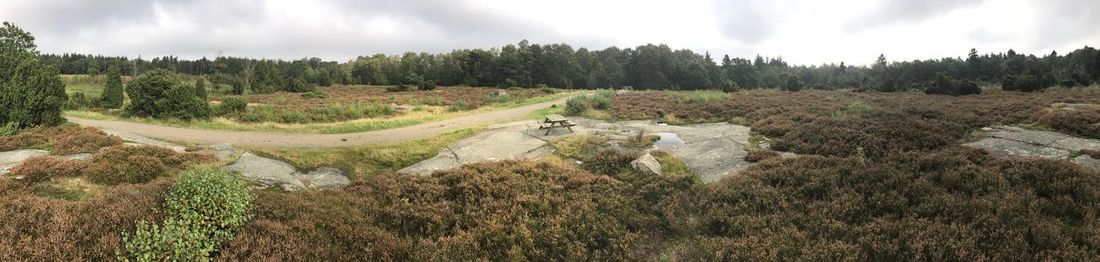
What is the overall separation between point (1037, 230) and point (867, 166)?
4282 mm

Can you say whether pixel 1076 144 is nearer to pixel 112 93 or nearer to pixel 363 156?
pixel 363 156

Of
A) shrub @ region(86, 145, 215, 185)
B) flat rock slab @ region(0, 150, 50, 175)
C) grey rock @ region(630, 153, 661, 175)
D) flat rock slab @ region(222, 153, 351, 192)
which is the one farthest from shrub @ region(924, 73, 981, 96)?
flat rock slab @ region(0, 150, 50, 175)

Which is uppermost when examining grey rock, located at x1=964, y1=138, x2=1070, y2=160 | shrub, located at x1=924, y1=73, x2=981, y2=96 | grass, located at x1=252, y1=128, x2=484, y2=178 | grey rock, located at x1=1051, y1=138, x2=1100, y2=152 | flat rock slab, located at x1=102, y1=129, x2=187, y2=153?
shrub, located at x1=924, y1=73, x2=981, y2=96

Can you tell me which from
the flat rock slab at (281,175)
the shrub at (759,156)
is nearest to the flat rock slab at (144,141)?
the flat rock slab at (281,175)

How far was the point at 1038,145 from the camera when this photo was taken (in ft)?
45.6

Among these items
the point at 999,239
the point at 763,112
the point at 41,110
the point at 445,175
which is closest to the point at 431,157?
the point at 445,175

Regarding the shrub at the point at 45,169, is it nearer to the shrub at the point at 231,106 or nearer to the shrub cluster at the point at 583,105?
the shrub at the point at 231,106

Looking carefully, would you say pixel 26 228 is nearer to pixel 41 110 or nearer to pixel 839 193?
pixel 839 193

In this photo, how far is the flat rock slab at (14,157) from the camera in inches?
486

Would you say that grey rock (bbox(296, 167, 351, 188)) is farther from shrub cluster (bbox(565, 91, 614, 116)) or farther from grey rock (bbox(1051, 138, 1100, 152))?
shrub cluster (bbox(565, 91, 614, 116))

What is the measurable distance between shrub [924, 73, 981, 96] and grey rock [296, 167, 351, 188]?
134ft

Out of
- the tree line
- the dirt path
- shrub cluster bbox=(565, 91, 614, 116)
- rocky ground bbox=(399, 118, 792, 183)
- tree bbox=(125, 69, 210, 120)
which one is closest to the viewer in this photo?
rocky ground bbox=(399, 118, 792, 183)

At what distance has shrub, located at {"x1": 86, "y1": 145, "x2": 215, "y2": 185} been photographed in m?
11.4

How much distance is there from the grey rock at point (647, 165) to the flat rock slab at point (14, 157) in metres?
14.3
